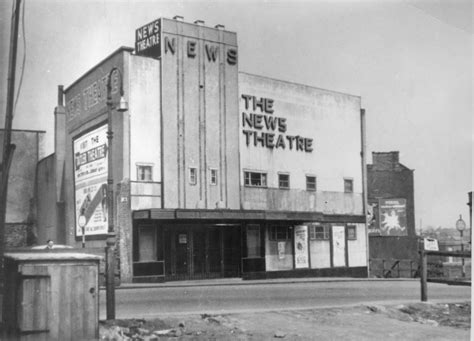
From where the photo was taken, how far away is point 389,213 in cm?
3067

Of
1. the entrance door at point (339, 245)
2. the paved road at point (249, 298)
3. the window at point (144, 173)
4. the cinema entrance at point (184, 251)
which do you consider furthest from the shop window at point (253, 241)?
the paved road at point (249, 298)

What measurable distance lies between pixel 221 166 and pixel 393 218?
553 inches

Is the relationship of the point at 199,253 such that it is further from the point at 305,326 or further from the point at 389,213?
the point at 389,213

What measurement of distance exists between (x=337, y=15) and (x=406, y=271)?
18986mm

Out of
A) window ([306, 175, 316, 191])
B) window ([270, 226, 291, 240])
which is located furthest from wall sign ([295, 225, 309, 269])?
window ([306, 175, 316, 191])

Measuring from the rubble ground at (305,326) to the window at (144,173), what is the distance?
892cm

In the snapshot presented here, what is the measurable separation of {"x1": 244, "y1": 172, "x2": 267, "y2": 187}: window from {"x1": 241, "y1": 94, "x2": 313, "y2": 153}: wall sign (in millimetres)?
912

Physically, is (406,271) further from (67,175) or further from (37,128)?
(37,128)

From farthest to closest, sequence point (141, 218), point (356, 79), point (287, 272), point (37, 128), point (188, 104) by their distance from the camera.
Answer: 1. point (287, 272)
2. point (188, 104)
3. point (141, 218)
4. point (356, 79)
5. point (37, 128)

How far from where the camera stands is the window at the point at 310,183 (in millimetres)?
21311

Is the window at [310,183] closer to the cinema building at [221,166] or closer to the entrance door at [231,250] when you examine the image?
the cinema building at [221,166]

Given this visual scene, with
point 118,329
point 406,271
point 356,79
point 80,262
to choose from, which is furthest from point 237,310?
point 406,271

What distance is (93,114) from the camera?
41.2 ft

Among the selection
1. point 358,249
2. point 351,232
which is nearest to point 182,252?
point 351,232
